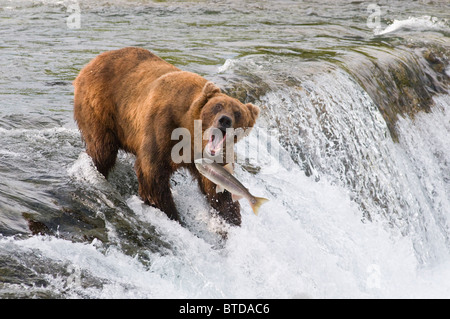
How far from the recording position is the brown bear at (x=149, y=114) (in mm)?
4684

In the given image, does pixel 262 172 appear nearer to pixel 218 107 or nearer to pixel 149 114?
pixel 149 114

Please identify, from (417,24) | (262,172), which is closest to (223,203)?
(262,172)

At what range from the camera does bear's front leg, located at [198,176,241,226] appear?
5042 millimetres

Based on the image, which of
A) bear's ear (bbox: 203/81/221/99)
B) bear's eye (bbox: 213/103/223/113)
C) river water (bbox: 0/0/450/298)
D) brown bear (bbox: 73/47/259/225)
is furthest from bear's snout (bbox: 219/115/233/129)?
river water (bbox: 0/0/450/298)

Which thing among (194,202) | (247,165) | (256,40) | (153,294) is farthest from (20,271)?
(256,40)

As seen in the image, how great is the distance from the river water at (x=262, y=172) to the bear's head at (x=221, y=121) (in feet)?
2.58

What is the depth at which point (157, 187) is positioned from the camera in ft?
16.1

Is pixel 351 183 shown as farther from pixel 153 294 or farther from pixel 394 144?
pixel 153 294

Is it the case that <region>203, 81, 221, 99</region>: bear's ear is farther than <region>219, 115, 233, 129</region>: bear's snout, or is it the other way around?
<region>203, 81, 221, 99</region>: bear's ear

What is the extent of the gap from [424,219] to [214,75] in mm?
3131

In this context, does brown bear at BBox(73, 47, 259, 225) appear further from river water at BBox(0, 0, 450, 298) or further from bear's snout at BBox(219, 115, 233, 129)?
river water at BBox(0, 0, 450, 298)

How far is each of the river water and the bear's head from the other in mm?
788

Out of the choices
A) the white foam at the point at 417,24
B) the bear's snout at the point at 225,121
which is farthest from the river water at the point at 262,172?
the bear's snout at the point at 225,121
